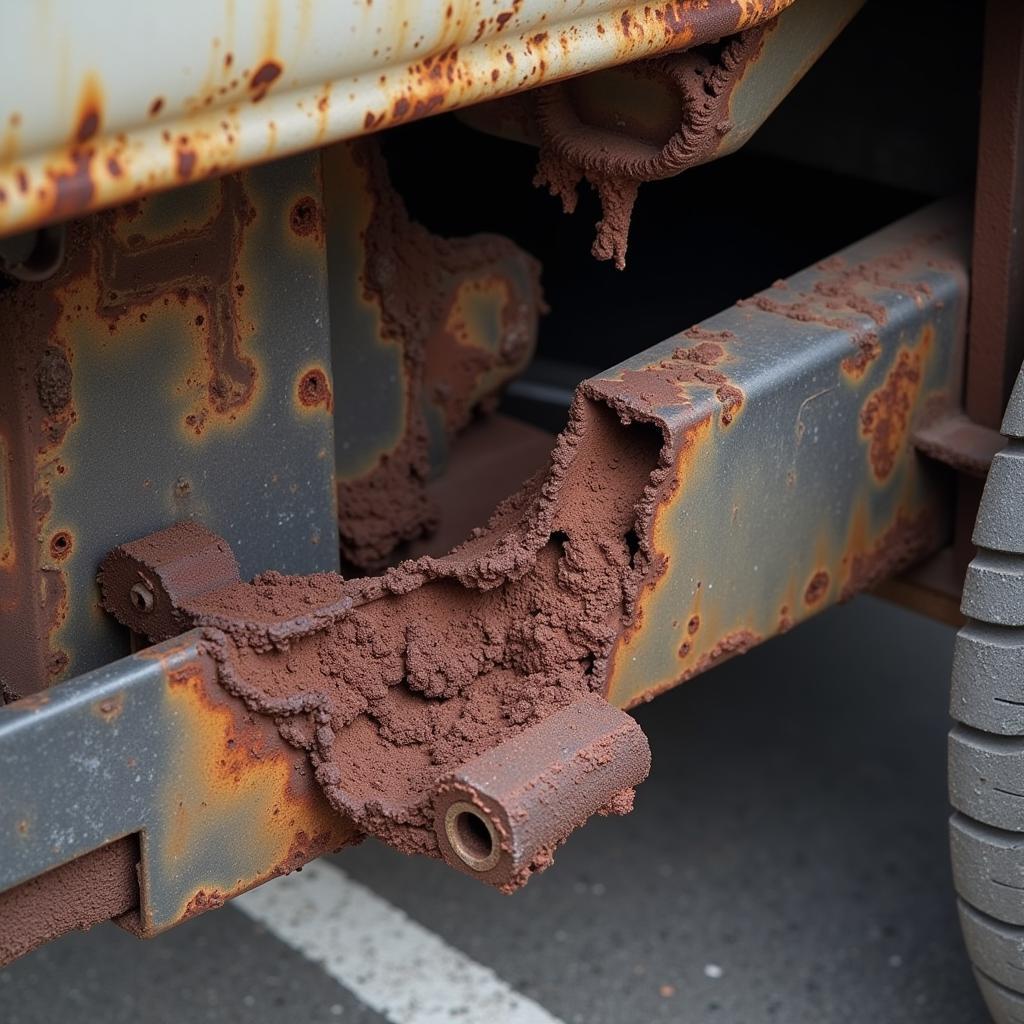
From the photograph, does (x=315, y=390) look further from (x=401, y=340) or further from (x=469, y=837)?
(x=469, y=837)

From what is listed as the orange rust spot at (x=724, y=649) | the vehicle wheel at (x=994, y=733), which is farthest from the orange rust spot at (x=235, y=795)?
the vehicle wheel at (x=994, y=733)

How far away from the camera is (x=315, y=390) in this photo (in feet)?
5.41

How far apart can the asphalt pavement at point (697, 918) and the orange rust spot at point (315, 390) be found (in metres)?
1.00

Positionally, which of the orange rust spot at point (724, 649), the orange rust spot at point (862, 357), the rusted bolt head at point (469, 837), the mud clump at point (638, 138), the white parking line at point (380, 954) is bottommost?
the white parking line at point (380, 954)

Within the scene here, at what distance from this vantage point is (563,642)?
1598mm

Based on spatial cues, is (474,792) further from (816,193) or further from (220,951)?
(816,193)

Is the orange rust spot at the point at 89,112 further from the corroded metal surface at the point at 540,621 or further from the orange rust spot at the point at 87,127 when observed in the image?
the corroded metal surface at the point at 540,621

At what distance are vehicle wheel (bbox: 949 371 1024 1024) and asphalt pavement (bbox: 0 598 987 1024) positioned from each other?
0.47 m

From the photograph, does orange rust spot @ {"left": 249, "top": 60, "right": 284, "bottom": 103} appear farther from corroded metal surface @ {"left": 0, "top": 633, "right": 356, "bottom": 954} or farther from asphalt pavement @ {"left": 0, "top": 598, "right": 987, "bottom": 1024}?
asphalt pavement @ {"left": 0, "top": 598, "right": 987, "bottom": 1024}

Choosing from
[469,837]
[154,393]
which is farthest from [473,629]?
[154,393]

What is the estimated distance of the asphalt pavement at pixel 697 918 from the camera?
232 centimetres

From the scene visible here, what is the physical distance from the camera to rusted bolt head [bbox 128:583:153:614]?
59.2 inches

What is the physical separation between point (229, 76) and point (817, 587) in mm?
1012

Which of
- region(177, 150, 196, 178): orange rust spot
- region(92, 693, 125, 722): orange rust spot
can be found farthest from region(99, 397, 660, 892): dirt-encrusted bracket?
region(177, 150, 196, 178): orange rust spot
